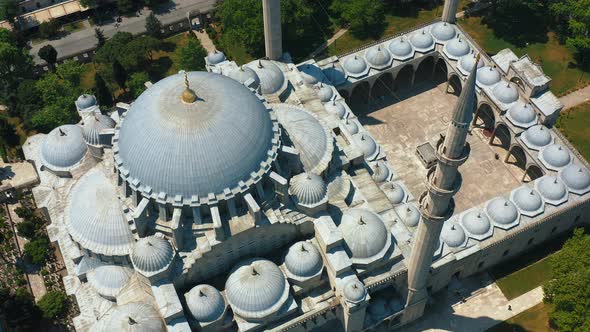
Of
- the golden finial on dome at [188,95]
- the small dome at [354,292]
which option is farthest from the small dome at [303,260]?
the golden finial on dome at [188,95]

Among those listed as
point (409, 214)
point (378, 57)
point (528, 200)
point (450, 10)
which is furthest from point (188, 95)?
point (450, 10)

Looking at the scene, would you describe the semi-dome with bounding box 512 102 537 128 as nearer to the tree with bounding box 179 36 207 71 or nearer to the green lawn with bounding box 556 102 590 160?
the green lawn with bounding box 556 102 590 160

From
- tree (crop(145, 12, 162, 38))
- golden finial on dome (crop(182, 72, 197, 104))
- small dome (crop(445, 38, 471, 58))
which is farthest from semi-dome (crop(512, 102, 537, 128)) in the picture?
tree (crop(145, 12, 162, 38))

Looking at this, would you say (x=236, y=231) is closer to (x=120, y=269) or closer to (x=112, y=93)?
(x=120, y=269)

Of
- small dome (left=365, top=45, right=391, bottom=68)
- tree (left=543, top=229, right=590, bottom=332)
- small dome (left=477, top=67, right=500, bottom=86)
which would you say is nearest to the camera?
tree (left=543, top=229, right=590, bottom=332)

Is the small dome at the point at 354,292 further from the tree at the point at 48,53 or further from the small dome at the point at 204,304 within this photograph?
the tree at the point at 48,53

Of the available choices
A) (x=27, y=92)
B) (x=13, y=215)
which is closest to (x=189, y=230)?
(x=13, y=215)

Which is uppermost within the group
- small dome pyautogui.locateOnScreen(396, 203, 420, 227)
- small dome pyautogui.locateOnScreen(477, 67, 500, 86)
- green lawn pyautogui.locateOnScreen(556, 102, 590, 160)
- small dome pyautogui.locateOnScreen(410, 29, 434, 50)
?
small dome pyautogui.locateOnScreen(410, 29, 434, 50)

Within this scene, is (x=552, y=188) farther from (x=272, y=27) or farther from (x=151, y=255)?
(x=151, y=255)
